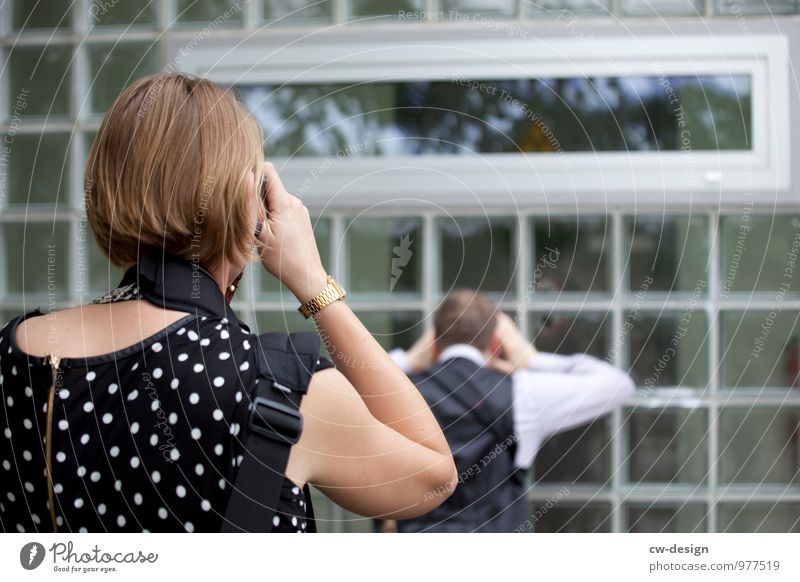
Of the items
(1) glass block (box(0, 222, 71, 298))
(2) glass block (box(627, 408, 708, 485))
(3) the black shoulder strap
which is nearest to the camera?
(3) the black shoulder strap

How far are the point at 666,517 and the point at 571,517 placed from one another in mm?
187

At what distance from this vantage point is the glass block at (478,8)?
1655 mm

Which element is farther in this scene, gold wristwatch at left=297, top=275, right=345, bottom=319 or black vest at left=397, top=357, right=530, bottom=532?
black vest at left=397, top=357, right=530, bottom=532

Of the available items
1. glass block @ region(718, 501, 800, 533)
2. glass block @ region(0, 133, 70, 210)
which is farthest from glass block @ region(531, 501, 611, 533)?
glass block @ region(0, 133, 70, 210)

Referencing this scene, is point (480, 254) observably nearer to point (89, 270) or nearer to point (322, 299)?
point (89, 270)

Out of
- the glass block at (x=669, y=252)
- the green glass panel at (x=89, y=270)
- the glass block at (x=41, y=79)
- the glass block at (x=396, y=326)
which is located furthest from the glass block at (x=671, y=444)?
the glass block at (x=41, y=79)

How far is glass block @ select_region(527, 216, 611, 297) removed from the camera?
1.70 metres

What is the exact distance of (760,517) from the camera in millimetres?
1698

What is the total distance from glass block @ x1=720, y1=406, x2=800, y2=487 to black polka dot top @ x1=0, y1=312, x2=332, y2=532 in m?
1.26

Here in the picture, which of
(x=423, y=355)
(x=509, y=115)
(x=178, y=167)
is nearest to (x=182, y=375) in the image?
(x=178, y=167)

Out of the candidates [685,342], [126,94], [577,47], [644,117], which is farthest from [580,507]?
[126,94]

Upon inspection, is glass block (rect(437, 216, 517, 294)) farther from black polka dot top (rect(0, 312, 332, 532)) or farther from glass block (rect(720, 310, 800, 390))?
black polka dot top (rect(0, 312, 332, 532))

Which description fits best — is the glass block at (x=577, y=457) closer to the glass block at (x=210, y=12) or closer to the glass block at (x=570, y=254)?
the glass block at (x=570, y=254)
